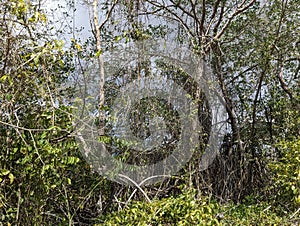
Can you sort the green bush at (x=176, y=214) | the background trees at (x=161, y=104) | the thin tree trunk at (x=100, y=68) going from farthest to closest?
the thin tree trunk at (x=100, y=68), the green bush at (x=176, y=214), the background trees at (x=161, y=104)

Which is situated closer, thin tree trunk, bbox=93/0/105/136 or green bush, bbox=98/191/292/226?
green bush, bbox=98/191/292/226

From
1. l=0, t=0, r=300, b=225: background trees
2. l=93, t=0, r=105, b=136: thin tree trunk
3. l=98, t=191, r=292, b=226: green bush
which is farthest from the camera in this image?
l=93, t=0, r=105, b=136: thin tree trunk

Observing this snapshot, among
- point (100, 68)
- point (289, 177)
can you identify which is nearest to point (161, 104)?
point (100, 68)

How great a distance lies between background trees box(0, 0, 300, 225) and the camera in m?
3.02

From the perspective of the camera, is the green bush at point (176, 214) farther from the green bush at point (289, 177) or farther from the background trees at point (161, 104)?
the green bush at point (289, 177)

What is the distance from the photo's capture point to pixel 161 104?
470 cm

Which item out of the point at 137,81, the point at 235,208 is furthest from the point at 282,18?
the point at 235,208

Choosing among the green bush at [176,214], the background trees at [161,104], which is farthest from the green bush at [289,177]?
the green bush at [176,214]

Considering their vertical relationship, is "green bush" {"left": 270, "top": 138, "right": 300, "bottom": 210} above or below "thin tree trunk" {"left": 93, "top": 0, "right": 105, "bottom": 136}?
below

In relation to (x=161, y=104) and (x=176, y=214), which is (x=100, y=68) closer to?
(x=161, y=104)

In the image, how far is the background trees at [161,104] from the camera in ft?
9.91

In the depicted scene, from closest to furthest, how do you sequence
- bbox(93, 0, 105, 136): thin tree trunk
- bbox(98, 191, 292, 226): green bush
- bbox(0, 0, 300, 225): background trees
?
bbox(0, 0, 300, 225): background trees < bbox(98, 191, 292, 226): green bush < bbox(93, 0, 105, 136): thin tree trunk

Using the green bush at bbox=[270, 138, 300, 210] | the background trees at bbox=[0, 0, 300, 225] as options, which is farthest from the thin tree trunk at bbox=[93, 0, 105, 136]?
the green bush at bbox=[270, 138, 300, 210]

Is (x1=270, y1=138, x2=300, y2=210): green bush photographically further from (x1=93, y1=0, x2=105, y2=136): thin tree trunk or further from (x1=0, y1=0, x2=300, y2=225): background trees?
(x1=93, y1=0, x2=105, y2=136): thin tree trunk
